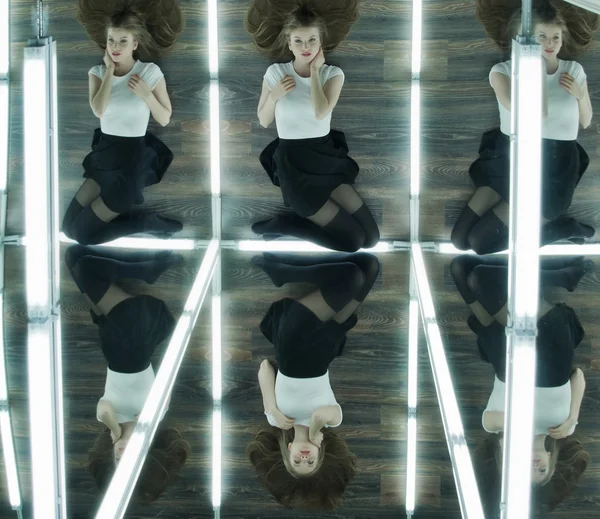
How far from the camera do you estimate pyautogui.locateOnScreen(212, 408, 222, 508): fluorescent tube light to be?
2768mm

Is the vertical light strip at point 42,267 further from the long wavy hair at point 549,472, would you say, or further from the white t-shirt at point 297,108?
the white t-shirt at point 297,108

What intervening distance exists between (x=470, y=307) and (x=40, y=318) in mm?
1362

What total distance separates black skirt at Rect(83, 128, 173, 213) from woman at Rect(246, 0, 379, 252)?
0.42 m

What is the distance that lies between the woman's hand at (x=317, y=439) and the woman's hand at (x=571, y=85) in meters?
1.56

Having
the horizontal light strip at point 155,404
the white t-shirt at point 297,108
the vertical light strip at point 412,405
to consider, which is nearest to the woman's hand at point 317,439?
the vertical light strip at point 412,405

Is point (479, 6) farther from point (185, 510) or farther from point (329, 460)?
point (185, 510)

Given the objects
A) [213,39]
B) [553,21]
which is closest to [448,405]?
[553,21]

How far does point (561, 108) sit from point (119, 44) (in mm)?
1546

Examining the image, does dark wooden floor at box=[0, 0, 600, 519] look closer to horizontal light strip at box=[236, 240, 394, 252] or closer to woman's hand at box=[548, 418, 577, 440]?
horizontal light strip at box=[236, 240, 394, 252]

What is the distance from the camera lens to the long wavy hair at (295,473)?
9.30ft

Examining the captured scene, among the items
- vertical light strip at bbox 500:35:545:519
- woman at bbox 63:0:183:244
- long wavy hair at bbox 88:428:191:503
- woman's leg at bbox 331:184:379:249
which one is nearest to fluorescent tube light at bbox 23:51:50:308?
long wavy hair at bbox 88:428:191:503

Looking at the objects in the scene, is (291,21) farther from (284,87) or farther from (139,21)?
(139,21)

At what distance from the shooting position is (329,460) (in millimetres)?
2854

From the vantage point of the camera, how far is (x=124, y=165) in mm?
2658
